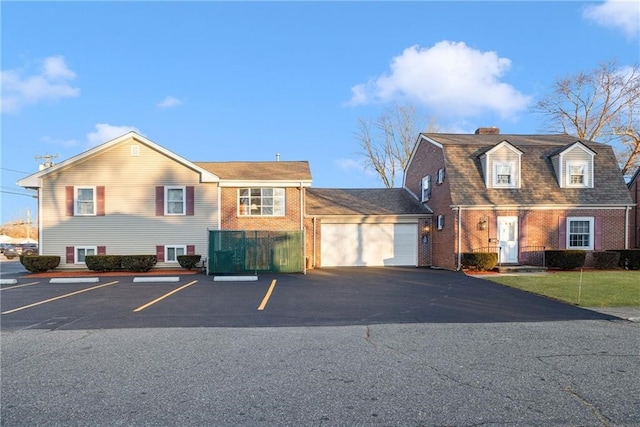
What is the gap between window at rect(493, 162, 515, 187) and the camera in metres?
19.7

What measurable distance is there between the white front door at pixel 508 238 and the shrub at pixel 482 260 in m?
1.43

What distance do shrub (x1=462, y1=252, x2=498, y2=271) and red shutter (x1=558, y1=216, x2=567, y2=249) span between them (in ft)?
13.6

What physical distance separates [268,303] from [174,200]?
11.8 m

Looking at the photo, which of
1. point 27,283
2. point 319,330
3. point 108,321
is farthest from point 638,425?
point 27,283

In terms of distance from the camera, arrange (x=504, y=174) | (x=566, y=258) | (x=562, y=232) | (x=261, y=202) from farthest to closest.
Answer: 1. (x=261, y=202)
2. (x=504, y=174)
3. (x=562, y=232)
4. (x=566, y=258)

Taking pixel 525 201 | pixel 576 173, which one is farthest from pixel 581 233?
pixel 525 201

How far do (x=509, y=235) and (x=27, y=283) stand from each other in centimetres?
2053

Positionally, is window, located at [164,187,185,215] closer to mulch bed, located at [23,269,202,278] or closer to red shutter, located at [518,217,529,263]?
mulch bed, located at [23,269,202,278]

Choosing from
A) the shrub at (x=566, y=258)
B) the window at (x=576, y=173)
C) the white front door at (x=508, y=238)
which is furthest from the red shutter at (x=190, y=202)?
the window at (x=576, y=173)

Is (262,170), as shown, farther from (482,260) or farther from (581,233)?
(581,233)

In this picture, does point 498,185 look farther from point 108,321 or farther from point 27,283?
point 27,283

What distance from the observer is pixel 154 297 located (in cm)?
1111

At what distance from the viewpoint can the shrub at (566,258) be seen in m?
17.9

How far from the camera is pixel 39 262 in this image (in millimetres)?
18172
